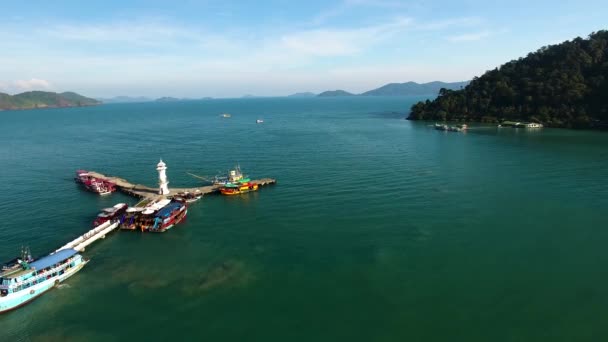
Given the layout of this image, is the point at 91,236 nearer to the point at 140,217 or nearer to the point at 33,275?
the point at 140,217

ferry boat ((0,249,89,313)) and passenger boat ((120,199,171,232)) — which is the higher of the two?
passenger boat ((120,199,171,232))

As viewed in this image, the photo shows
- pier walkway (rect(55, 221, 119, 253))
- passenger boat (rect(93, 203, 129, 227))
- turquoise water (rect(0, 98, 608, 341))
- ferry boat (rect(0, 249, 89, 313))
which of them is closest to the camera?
turquoise water (rect(0, 98, 608, 341))

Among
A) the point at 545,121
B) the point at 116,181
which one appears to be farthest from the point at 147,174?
the point at 545,121

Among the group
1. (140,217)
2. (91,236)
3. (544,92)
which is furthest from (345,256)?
(544,92)

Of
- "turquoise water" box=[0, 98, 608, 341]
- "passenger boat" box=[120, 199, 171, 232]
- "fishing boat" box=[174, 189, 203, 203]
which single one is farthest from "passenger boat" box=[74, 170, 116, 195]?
"passenger boat" box=[120, 199, 171, 232]

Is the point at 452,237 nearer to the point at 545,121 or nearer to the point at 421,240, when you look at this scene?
the point at 421,240

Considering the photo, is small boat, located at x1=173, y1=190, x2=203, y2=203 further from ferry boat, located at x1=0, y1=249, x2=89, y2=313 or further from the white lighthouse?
ferry boat, located at x1=0, y1=249, x2=89, y2=313

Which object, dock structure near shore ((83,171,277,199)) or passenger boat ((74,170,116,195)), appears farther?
passenger boat ((74,170,116,195))
